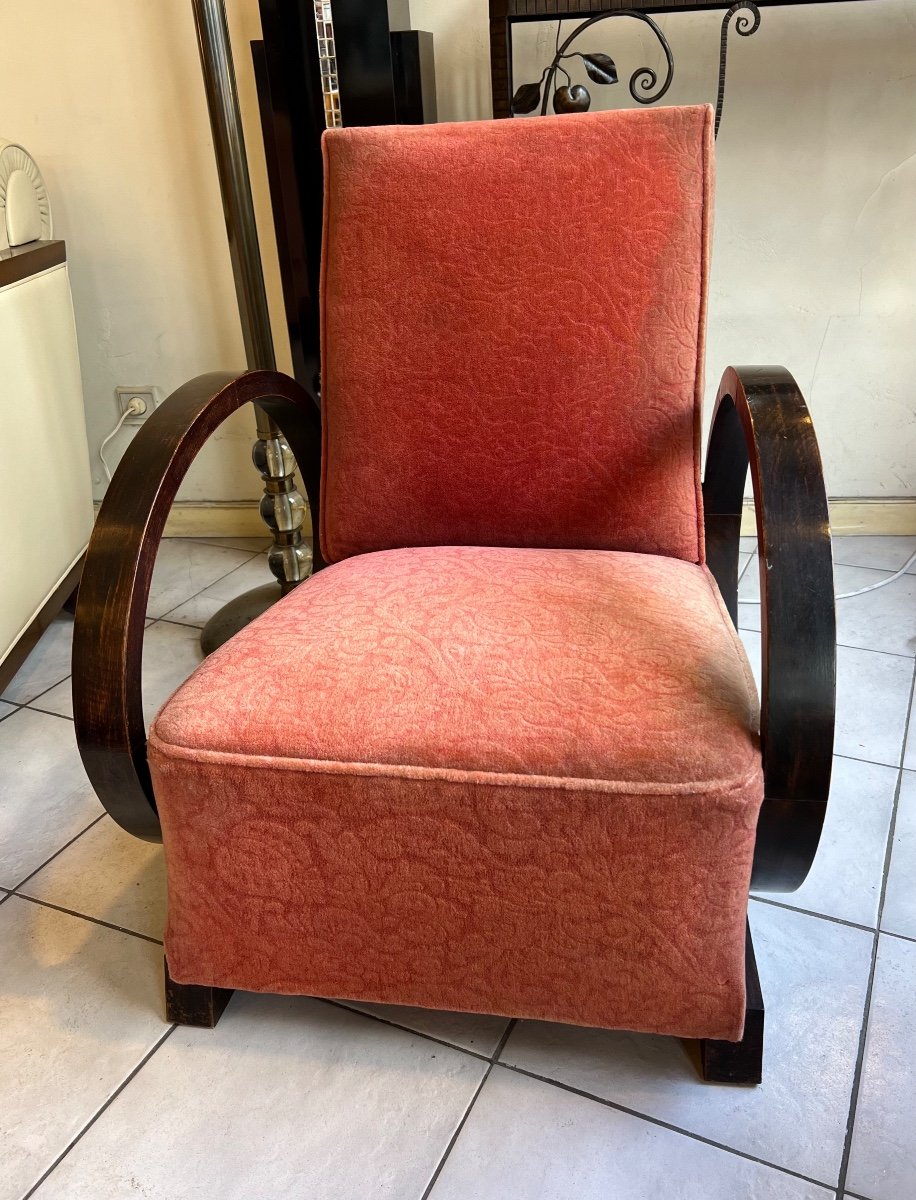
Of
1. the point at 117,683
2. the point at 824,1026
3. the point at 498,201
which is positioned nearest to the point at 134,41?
the point at 498,201

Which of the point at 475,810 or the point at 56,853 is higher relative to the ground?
the point at 475,810

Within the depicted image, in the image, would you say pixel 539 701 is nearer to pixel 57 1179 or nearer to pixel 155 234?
pixel 57 1179

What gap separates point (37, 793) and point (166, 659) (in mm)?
392

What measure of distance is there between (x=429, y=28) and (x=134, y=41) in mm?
561

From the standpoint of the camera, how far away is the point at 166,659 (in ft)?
5.71

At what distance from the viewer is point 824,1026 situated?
99cm

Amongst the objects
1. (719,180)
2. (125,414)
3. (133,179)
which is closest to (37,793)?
(125,414)

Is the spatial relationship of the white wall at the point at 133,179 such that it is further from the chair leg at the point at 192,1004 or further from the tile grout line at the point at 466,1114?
the tile grout line at the point at 466,1114

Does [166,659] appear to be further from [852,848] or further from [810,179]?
[810,179]

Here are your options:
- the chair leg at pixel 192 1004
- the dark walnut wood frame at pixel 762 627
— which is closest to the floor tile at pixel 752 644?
the dark walnut wood frame at pixel 762 627

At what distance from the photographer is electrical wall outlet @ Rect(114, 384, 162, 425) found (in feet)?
6.91

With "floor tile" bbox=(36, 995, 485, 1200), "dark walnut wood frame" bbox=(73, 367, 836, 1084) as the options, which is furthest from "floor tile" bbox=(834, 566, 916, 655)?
"floor tile" bbox=(36, 995, 485, 1200)

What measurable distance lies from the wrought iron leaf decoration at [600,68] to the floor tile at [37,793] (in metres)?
1.35

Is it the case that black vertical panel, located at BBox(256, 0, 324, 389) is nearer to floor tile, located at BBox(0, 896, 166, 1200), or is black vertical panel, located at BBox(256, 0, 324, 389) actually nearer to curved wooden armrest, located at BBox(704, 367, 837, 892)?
curved wooden armrest, located at BBox(704, 367, 837, 892)
